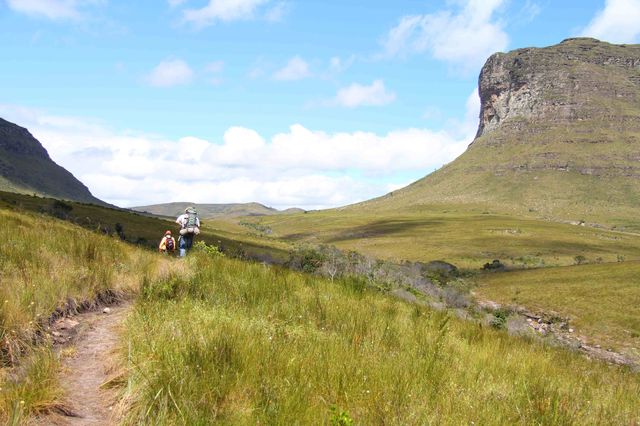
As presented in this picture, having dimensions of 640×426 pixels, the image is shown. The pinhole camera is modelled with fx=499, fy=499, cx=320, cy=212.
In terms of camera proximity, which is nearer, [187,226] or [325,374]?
[325,374]

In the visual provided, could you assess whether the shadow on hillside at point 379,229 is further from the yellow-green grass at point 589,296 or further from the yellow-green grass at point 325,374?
the yellow-green grass at point 325,374

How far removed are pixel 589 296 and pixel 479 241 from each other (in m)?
64.8

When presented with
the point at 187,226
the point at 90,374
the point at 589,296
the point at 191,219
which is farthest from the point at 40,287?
the point at 589,296

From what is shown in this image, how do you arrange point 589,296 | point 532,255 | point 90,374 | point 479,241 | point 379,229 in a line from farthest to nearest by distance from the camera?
point 379,229 < point 479,241 < point 532,255 < point 589,296 < point 90,374

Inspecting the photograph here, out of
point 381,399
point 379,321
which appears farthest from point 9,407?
point 379,321

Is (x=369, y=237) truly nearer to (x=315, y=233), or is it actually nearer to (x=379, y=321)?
(x=315, y=233)

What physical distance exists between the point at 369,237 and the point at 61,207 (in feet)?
243

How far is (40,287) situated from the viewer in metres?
6.04

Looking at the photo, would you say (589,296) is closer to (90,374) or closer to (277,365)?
(277,365)

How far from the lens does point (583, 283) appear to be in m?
40.1

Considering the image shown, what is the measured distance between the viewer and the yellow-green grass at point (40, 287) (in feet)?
11.9

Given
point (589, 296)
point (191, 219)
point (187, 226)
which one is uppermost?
point (191, 219)

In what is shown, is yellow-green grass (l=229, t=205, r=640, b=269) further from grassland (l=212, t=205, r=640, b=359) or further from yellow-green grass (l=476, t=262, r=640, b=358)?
yellow-green grass (l=476, t=262, r=640, b=358)

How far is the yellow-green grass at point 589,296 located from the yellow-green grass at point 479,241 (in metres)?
24.3
